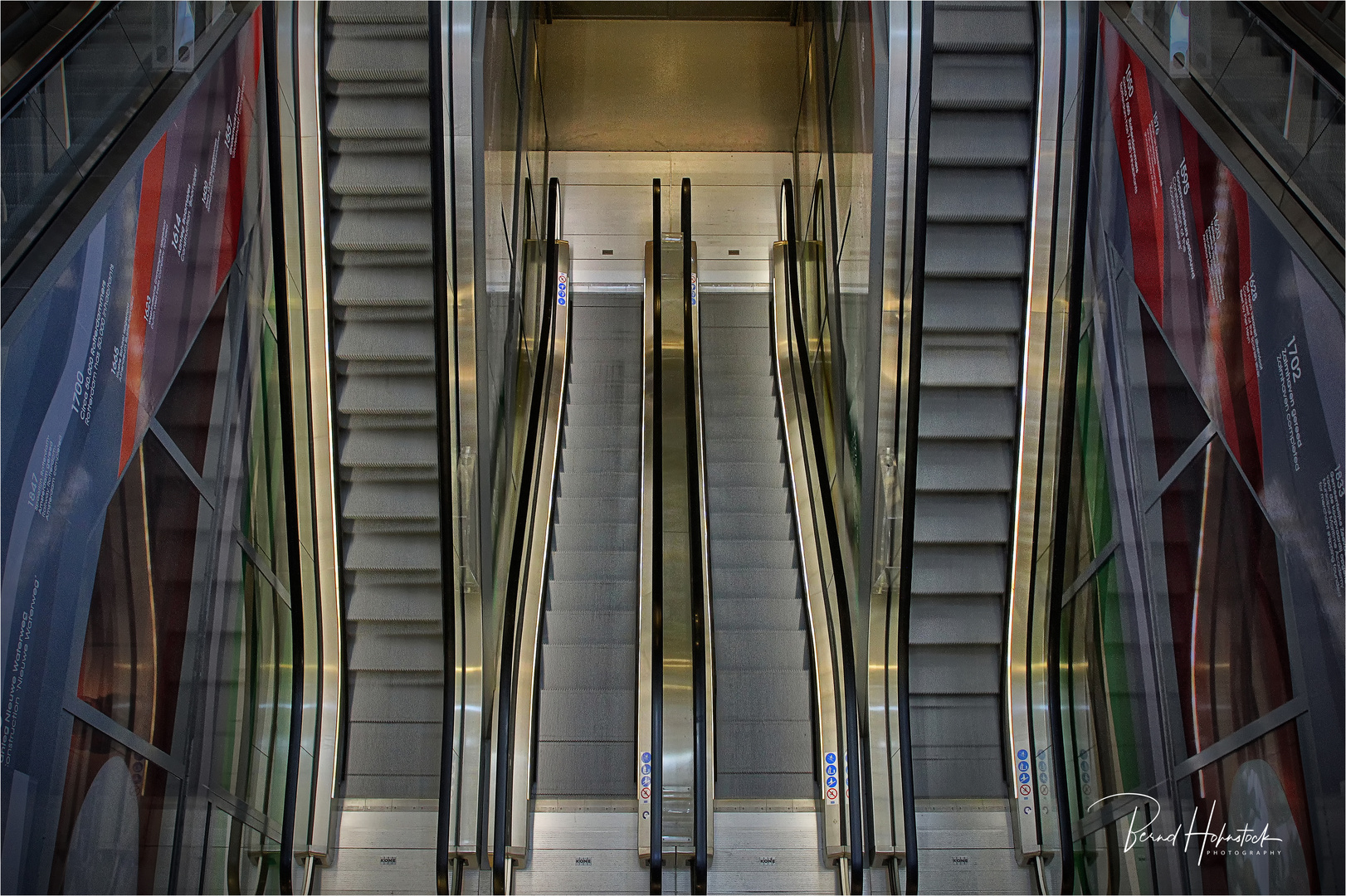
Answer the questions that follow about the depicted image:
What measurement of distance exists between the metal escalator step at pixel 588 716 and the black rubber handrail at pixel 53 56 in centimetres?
368

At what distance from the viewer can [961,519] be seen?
5.30 meters

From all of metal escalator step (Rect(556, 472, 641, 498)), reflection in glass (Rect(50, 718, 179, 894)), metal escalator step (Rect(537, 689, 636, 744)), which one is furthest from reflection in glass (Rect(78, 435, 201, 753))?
metal escalator step (Rect(556, 472, 641, 498))

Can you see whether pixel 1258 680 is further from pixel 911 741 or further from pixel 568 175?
pixel 568 175

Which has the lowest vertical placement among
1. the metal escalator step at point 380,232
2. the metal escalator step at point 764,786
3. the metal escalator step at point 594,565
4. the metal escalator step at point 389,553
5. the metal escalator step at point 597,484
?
the metal escalator step at point 764,786

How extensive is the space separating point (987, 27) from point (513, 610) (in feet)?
12.3

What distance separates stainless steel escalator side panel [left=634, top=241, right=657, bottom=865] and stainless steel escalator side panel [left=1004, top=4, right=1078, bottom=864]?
5.52 ft

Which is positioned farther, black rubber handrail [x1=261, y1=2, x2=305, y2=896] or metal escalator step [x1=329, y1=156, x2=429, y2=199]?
metal escalator step [x1=329, y1=156, x2=429, y2=199]

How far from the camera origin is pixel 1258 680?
304 centimetres

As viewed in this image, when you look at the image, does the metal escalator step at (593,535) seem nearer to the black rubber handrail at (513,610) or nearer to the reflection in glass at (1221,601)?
the black rubber handrail at (513,610)

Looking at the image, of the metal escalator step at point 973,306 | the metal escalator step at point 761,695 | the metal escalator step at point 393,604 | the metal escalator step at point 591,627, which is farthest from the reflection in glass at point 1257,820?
the metal escalator step at point 393,604

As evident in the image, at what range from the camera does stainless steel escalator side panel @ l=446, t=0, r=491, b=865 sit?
15.0ft

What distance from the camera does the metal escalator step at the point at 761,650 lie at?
18.9 ft

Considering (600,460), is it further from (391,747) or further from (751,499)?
(391,747)

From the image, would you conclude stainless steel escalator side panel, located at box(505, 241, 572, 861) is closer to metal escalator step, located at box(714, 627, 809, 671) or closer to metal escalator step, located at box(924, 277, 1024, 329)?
metal escalator step, located at box(714, 627, 809, 671)
